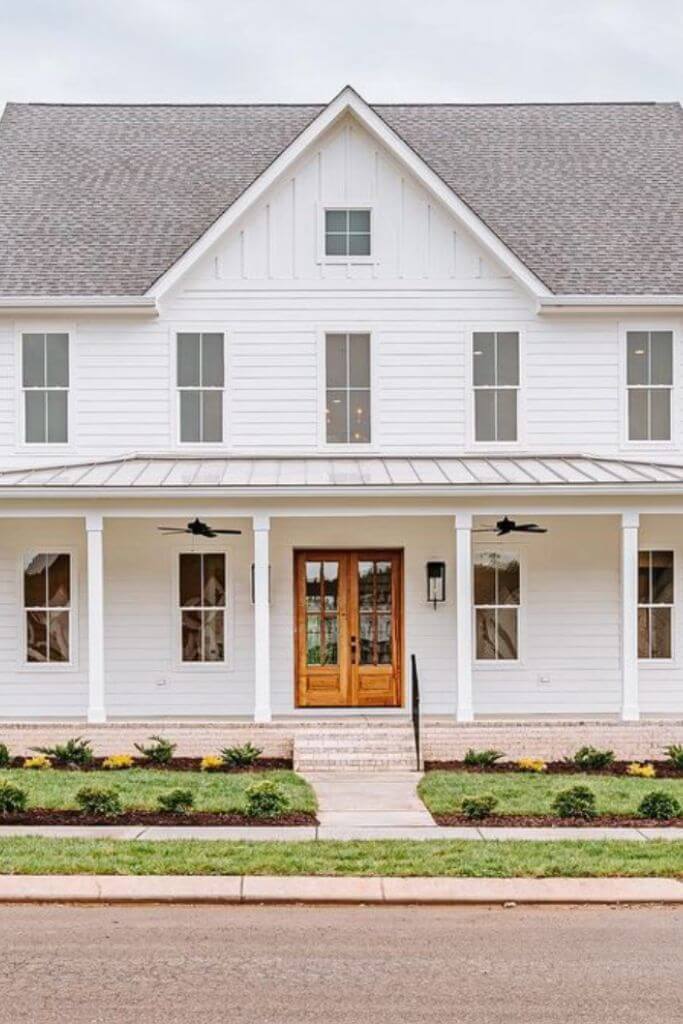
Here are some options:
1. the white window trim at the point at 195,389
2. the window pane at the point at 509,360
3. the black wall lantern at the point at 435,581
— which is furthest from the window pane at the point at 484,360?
the white window trim at the point at 195,389

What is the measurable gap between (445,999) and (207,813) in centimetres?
542

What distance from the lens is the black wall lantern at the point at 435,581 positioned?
17016 millimetres

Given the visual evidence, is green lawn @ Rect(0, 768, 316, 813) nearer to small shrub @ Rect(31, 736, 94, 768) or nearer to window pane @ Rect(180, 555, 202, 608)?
small shrub @ Rect(31, 736, 94, 768)

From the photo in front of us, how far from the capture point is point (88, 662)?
55.6 feet

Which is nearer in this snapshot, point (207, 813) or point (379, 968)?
point (379, 968)

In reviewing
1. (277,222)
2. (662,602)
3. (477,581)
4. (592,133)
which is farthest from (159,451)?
(592,133)

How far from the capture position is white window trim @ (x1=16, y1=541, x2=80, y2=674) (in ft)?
56.4

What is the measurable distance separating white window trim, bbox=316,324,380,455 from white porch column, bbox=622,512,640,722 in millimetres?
4083

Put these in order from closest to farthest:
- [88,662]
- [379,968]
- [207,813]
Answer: [379,968] < [207,813] < [88,662]

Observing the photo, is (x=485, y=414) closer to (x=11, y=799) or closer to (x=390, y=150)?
(x=390, y=150)

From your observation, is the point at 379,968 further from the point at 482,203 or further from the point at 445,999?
the point at 482,203

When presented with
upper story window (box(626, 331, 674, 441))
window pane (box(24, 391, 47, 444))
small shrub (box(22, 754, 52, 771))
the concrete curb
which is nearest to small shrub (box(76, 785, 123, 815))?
the concrete curb

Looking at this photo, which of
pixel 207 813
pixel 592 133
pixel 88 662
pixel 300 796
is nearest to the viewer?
pixel 207 813

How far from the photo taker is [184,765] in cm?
1485
